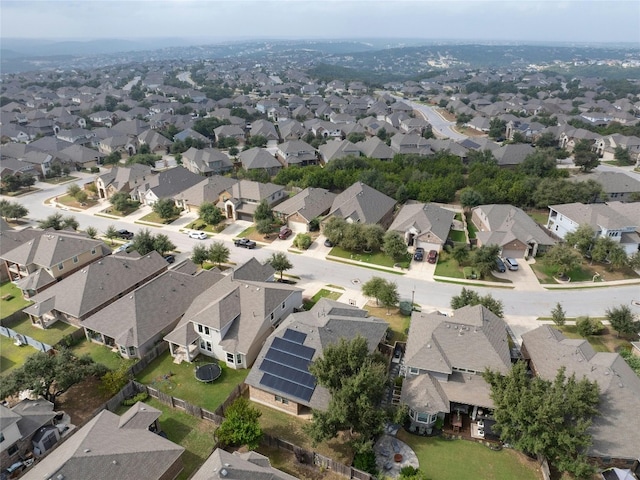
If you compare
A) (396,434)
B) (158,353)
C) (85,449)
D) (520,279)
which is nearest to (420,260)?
(520,279)

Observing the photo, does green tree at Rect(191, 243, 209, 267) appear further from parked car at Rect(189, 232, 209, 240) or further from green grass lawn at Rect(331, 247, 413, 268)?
green grass lawn at Rect(331, 247, 413, 268)

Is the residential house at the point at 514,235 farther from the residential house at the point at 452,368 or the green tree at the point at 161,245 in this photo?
the green tree at the point at 161,245

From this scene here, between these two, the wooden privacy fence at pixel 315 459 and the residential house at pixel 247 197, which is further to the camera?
the residential house at pixel 247 197

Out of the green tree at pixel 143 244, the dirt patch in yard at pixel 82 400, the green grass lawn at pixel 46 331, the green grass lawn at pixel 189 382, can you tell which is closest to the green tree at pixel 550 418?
the green grass lawn at pixel 189 382

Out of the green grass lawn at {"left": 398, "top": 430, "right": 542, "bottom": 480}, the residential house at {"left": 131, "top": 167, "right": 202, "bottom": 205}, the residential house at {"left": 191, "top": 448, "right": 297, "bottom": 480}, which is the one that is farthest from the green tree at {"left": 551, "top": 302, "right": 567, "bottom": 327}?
the residential house at {"left": 131, "top": 167, "right": 202, "bottom": 205}

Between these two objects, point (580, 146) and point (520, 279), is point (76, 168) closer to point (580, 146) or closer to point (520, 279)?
point (520, 279)
